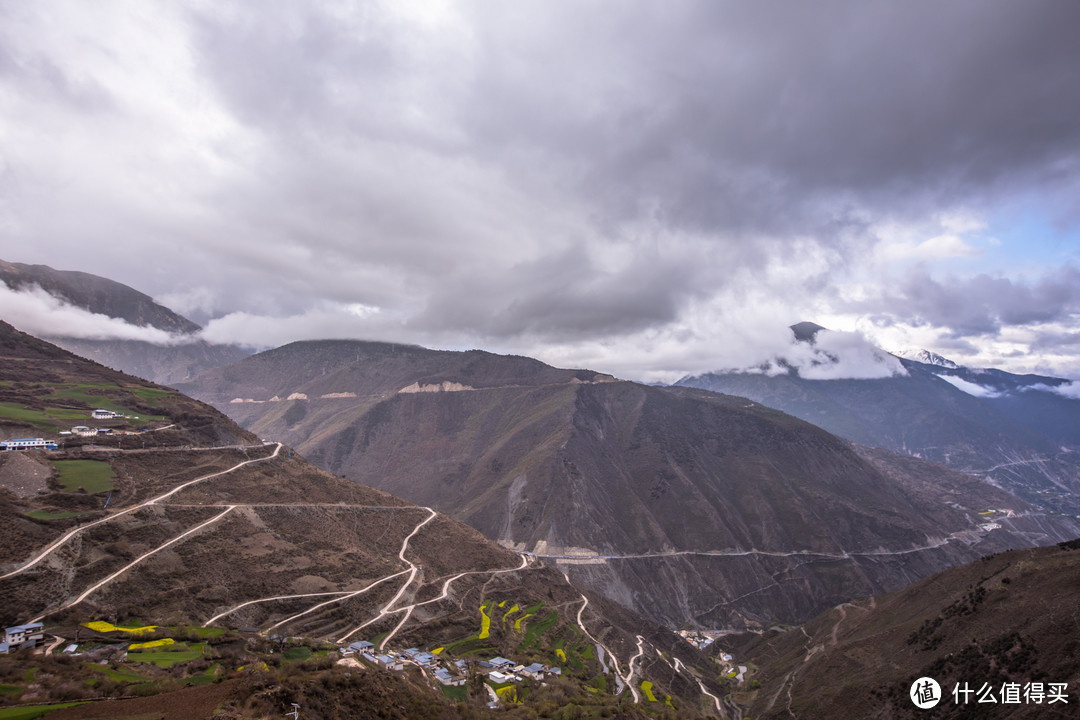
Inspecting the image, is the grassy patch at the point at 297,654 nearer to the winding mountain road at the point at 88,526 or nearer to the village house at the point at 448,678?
the village house at the point at 448,678

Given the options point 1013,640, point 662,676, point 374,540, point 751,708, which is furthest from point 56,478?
point 1013,640

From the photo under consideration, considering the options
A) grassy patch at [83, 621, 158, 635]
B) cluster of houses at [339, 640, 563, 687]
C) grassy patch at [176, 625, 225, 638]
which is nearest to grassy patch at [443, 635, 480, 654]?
cluster of houses at [339, 640, 563, 687]

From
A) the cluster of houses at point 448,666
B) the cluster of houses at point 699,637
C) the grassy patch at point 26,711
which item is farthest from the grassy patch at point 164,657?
the cluster of houses at point 699,637

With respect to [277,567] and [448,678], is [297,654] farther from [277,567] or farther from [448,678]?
[277,567]

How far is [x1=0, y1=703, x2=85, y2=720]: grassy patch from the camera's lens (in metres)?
27.9

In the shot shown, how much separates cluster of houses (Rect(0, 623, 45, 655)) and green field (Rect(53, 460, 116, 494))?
1162 inches

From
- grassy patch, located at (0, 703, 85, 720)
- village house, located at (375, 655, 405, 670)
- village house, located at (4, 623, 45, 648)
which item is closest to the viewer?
grassy patch, located at (0, 703, 85, 720)

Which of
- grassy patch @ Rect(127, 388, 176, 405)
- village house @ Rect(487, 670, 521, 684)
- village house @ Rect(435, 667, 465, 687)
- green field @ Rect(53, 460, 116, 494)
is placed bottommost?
village house @ Rect(487, 670, 521, 684)

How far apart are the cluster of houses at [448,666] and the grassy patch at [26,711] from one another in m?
22.1

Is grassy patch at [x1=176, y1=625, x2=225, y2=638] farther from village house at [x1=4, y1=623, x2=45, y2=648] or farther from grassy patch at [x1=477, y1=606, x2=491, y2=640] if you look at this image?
grassy patch at [x1=477, y1=606, x2=491, y2=640]

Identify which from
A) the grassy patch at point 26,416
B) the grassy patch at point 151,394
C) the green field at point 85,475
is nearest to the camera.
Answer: the green field at point 85,475

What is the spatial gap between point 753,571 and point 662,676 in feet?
330

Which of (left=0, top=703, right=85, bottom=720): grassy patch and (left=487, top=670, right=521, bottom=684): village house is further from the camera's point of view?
(left=487, top=670, right=521, bottom=684): village house

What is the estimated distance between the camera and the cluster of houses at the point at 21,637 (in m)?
39.4
